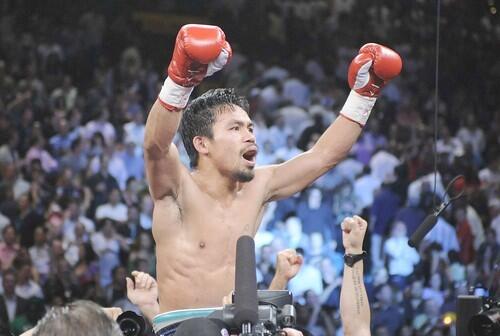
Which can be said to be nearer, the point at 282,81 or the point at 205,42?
the point at 205,42

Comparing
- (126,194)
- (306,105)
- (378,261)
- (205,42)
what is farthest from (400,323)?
(205,42)

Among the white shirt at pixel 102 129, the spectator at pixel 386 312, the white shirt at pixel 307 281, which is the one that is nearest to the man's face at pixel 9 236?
the white shirt at pixel 102 129

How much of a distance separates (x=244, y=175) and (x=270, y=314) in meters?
1.55

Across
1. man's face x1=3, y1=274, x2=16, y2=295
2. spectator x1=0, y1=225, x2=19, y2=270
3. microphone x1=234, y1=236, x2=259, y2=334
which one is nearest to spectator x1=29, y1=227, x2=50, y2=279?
spectator x1=0, y1=225, x2=19, y2=270

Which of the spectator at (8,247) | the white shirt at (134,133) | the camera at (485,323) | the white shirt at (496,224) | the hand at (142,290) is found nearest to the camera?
the camera at (485,323)

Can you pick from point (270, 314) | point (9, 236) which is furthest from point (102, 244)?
point (270, 314)

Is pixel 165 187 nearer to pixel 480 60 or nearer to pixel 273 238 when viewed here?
pixel 273 238

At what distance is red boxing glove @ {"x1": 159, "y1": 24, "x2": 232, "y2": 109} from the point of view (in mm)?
3734

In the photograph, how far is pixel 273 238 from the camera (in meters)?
8.72

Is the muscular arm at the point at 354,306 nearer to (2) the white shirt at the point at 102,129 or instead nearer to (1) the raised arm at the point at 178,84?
(1) the raised arm at the point at 178,84

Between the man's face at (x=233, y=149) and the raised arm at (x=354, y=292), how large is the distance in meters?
1.00

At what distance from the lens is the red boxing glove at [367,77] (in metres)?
4.22

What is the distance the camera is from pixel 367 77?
4.27 m

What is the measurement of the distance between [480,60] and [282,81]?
2579mm
